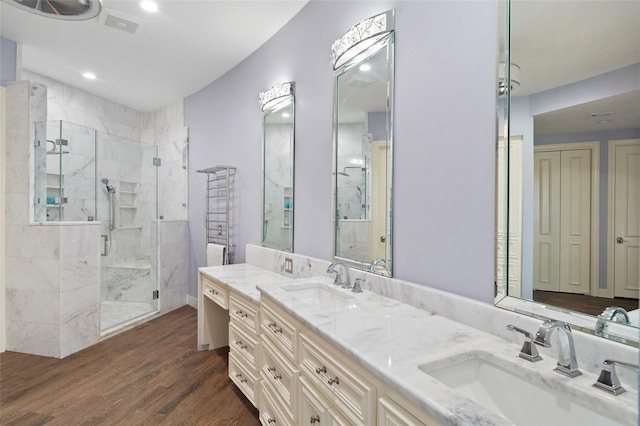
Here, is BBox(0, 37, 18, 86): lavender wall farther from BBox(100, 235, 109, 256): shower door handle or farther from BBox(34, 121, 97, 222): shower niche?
BBox(100, 235, 109, 256): shower door handle

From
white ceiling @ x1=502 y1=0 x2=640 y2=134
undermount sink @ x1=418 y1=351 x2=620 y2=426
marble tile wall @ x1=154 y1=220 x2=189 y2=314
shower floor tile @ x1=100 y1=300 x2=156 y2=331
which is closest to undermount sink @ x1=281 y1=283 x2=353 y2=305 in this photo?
undermount sink @ x1=418 y1=351 x2=620 y2=426

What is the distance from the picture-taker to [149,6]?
7.82 feet

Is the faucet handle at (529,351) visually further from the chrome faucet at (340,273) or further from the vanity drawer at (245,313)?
the vanity drawer at (245,313)

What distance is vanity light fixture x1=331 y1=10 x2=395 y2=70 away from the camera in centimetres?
163

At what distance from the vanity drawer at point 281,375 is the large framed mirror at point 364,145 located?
24.7 inches

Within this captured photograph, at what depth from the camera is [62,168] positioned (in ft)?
10.2

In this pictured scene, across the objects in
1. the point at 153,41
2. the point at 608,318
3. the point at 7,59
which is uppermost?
the point at 153,41

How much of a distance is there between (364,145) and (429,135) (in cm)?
44

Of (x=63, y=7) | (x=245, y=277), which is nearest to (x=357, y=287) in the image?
(x=245, y=277)

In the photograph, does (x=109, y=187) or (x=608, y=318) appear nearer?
(x=608, y=318)

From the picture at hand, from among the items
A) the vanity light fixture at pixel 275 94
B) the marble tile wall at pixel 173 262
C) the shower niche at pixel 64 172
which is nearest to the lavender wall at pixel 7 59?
the shower niche at pixel 64 172

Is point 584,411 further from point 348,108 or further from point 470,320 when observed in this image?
point 348,108

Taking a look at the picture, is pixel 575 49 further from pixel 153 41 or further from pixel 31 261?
pixel 31 261

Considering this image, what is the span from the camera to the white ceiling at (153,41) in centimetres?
242
